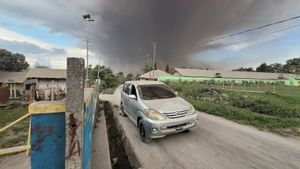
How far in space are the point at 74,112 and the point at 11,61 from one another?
64.0 m

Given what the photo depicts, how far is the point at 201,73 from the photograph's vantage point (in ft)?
208

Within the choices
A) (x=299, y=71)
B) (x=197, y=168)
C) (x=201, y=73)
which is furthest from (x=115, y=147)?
(x=299, y=71)

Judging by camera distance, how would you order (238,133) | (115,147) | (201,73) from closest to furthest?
(115,147)
(238,133)
(201,73)

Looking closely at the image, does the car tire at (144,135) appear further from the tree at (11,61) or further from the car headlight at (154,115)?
the tree at (11,61)

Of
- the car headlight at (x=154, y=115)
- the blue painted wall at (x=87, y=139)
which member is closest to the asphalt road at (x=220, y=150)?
the car headlight at (x=154, y=115)

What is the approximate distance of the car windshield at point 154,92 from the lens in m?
6.11

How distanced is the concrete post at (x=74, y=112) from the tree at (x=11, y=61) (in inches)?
2397

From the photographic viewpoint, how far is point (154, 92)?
645 centimetres

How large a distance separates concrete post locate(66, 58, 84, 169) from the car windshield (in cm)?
378

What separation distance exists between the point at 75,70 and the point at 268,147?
5460 mm


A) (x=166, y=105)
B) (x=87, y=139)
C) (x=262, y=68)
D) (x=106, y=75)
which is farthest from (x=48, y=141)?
(x=262, y=68)

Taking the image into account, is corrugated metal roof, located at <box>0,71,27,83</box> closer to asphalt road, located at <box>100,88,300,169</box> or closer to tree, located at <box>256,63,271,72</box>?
asphalt road, located at <box>100,88,300,169</box>

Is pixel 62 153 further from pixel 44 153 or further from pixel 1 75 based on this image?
pixel 1 75

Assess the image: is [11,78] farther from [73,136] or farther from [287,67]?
A: [287,67]
